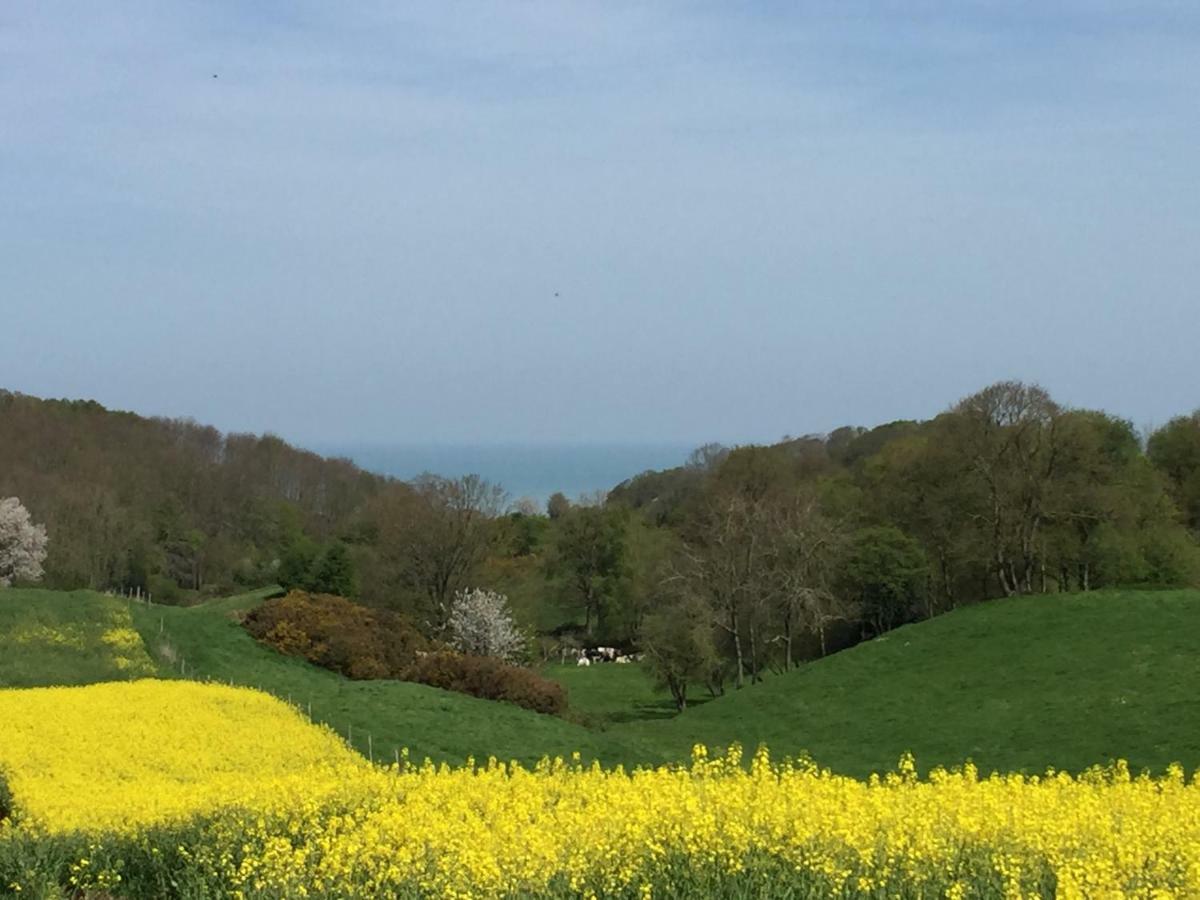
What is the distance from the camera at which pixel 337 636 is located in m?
32.5

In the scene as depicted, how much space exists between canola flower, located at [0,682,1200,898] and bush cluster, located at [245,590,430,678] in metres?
19.8

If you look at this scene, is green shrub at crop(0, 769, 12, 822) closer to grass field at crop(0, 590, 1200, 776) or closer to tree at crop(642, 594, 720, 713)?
grass field at crop(0, 590, 1200, 776)

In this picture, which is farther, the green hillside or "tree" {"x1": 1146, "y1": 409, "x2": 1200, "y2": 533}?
"tree" {"x1": 1146, "y1": 409, "x2": 1200, "y2": 533}

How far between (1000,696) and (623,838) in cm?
2456

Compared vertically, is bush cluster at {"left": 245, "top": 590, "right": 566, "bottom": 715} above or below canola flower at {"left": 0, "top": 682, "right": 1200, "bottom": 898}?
below

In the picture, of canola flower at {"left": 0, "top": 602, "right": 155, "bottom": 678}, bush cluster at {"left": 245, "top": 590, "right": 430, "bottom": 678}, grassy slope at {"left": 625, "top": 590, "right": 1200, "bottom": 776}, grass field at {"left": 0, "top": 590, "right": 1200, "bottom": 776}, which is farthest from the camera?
bush cluster at {"left": 245, "top": 590, "right": 430, "bottom": 678}

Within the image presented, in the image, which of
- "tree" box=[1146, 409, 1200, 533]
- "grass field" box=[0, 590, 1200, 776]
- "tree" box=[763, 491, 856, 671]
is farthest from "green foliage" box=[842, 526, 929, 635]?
"tree" box=[1146, 409, 1200, 533]

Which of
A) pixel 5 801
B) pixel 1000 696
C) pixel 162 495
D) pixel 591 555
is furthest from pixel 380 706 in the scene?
pixel 162 495

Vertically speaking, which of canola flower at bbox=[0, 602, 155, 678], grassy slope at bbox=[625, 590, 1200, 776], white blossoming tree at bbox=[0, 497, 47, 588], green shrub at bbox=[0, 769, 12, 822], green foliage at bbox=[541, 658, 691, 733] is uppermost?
white blossoming tree at bbox=[0, 497, 47, 588]

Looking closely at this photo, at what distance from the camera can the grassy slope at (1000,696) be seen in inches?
971

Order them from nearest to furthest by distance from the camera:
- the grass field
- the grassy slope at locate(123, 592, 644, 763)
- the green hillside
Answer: the grassy slope at locate(123, 592, 644, 763) → the green hillside → the grass field

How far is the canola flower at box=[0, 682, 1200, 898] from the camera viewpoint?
710 cm

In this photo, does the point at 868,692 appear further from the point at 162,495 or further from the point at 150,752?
the point at 162,495

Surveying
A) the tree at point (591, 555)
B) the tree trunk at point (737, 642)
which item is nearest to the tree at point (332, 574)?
the tree trunk at point (737, 642)
